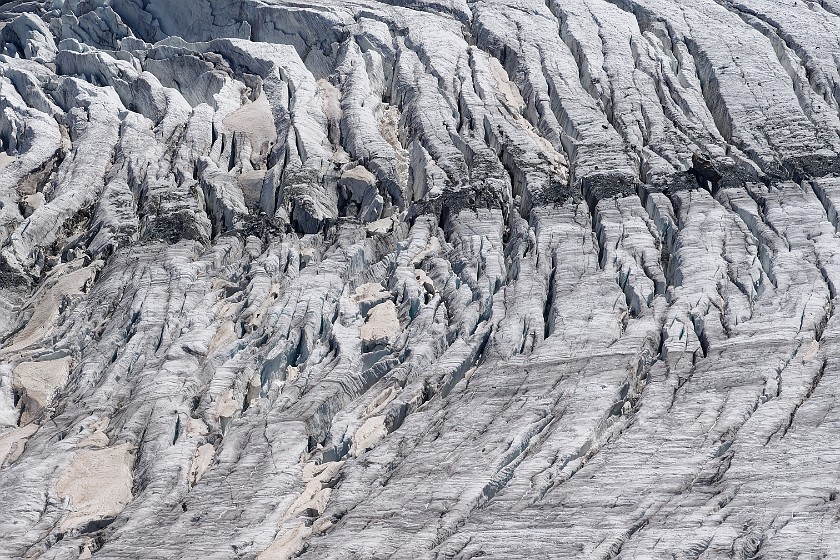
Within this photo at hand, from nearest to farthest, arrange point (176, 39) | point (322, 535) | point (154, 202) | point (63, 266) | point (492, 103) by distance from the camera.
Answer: point (322, 535), point (63, 266), point (154, 202), point (492, 103), point (176, 39)

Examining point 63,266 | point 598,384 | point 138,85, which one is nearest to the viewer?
point 598,384

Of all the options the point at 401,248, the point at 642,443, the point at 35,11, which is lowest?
the point at 35,11

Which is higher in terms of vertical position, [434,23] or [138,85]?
[434,23]

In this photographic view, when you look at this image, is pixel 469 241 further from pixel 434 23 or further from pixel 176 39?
pixel 176 39

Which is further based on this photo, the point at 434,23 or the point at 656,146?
the point at 434,23

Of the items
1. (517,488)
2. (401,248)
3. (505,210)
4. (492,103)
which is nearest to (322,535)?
(517,488)

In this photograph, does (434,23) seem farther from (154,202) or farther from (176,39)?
(154,202)

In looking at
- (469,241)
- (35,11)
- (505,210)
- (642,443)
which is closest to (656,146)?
(505,210)
